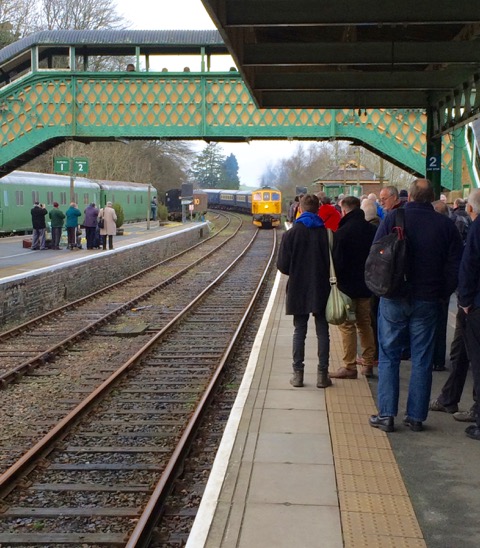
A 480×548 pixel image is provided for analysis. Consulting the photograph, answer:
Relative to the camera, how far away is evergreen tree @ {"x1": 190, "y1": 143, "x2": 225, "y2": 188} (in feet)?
447

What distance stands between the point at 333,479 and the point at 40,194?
31008mm

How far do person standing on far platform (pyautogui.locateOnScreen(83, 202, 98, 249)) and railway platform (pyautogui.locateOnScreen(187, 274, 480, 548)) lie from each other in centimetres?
1868

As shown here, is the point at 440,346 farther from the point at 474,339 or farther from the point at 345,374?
the point at 474,339

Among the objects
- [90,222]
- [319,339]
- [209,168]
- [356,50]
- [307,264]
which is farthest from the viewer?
[209,168]

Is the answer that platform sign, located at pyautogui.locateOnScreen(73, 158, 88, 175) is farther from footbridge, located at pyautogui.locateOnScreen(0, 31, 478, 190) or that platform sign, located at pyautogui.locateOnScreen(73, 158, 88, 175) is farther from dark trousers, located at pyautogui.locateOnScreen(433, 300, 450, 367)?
dark trousers, located at pyautogui.locateOnScreen(433, 300, 450, 367)

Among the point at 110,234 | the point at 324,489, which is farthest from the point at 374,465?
the point at 110,234

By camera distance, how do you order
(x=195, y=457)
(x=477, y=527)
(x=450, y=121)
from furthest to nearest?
(x=450, y=121)
(x=195, y=457)
(x=477, y=527)

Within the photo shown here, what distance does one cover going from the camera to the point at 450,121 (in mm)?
10719

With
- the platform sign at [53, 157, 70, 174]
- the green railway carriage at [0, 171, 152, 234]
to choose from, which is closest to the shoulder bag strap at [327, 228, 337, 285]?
the platform sign at [53, 157, 70, 174]

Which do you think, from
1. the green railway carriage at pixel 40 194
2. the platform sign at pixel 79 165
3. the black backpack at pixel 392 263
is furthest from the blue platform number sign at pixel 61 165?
the black backpack at pixel 392 263

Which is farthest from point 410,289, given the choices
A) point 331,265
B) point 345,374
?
point 345,374

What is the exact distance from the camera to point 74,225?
83.1 feet

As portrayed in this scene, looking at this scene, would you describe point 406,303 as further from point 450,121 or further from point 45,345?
point 45,345

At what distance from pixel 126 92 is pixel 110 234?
23.2ft
